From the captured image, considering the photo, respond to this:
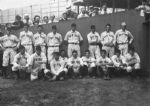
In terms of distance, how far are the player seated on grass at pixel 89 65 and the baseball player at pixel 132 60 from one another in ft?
4.00

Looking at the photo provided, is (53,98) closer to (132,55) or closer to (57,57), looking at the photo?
(57,57)

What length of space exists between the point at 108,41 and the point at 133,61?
1.25m

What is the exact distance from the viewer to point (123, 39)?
→ 10.9 meters

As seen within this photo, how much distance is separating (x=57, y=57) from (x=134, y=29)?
327 cm

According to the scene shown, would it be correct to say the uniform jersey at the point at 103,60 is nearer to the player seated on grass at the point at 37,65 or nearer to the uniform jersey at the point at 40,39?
the player seated on grass at the point at 37,65

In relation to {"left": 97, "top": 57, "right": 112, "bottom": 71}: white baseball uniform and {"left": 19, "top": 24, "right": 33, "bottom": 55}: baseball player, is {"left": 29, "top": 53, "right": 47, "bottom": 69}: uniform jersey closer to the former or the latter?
{"left": 19, "top": 24, "right": 33, "bottom": 55}: baseball player

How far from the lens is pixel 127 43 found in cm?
1098

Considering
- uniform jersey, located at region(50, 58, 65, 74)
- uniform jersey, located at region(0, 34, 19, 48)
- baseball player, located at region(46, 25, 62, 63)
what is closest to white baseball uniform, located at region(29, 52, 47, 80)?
uniform jersey, located at region(50, 58, 65, 74)

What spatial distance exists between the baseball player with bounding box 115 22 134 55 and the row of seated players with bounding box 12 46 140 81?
8.4 inches

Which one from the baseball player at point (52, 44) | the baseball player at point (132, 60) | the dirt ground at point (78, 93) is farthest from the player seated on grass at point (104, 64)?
the baseball player at point (52, 44)

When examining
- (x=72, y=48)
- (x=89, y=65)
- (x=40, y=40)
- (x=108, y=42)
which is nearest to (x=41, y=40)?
(x=40, y=40)

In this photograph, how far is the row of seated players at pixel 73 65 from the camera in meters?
10.5

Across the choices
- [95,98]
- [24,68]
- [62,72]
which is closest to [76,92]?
[95,98]

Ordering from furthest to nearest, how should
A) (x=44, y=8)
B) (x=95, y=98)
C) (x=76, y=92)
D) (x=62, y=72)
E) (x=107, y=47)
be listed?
(x=44, y=8) → (x=107, y=47) → (x=62, y=72) → (x=76, y=92) → (x=95, y=98)
